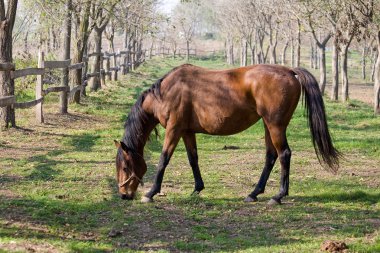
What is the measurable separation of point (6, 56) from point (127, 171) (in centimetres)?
617

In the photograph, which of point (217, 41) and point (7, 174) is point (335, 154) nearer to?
point (7, 174)

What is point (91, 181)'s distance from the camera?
344 inches

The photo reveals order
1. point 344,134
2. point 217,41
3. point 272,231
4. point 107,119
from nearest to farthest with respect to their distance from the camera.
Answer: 1. point 272,231
2. point 344,134
3. point 107,119
4. point 217,41

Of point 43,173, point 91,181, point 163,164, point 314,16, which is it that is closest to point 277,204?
point 163,164

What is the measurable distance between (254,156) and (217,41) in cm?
10968

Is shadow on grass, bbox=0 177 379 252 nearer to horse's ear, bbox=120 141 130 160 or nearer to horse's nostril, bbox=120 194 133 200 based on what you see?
horse's nostril, bbox=120 194 133 200

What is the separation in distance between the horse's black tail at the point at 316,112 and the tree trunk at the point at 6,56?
6.81 m

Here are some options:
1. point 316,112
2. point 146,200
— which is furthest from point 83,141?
point 316,112

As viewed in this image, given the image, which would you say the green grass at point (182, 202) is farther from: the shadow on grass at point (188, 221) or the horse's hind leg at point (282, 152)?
the horse's hind leg at point (282, 152)

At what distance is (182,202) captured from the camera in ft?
25.2

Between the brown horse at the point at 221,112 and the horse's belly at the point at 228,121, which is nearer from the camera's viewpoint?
the brown horse at the point at 221,112

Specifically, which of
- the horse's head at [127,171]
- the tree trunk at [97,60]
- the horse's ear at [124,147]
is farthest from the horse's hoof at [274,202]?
the tree trunk at [97,60]

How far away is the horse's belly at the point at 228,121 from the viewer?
7.99 m

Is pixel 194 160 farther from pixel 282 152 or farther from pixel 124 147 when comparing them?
pixel 282 152
